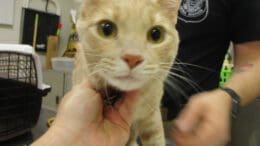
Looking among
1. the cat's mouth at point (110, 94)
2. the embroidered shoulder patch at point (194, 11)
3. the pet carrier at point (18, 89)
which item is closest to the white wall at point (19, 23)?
the pet carrier at point (18, 89)

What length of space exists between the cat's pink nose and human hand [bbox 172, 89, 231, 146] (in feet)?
0.45

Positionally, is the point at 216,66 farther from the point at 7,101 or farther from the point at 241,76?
the point at 7,101

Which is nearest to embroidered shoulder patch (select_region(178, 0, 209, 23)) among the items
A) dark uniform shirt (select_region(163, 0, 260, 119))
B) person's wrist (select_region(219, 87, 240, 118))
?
dark uniform shirt (select_region(163, 0, 260, 119))

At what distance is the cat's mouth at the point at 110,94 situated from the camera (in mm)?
771

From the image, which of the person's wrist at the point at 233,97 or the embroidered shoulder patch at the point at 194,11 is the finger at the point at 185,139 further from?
the embroidered shoulder patch at the point at 194,11

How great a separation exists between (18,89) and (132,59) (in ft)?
2.36

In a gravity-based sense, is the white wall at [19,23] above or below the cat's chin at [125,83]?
above

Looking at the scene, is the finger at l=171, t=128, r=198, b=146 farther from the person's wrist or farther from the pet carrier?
the pet carrier

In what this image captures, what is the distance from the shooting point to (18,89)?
1.26 meters

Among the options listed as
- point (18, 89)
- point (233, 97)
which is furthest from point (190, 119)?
point (18, 89)

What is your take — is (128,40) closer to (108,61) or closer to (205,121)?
(108,61)

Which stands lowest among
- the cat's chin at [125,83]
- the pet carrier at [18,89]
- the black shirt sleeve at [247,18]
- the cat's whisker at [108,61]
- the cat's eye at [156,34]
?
the pet carrier at [18,89]

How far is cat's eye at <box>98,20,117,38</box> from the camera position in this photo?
0.71 metres

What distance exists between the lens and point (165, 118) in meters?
1.15
